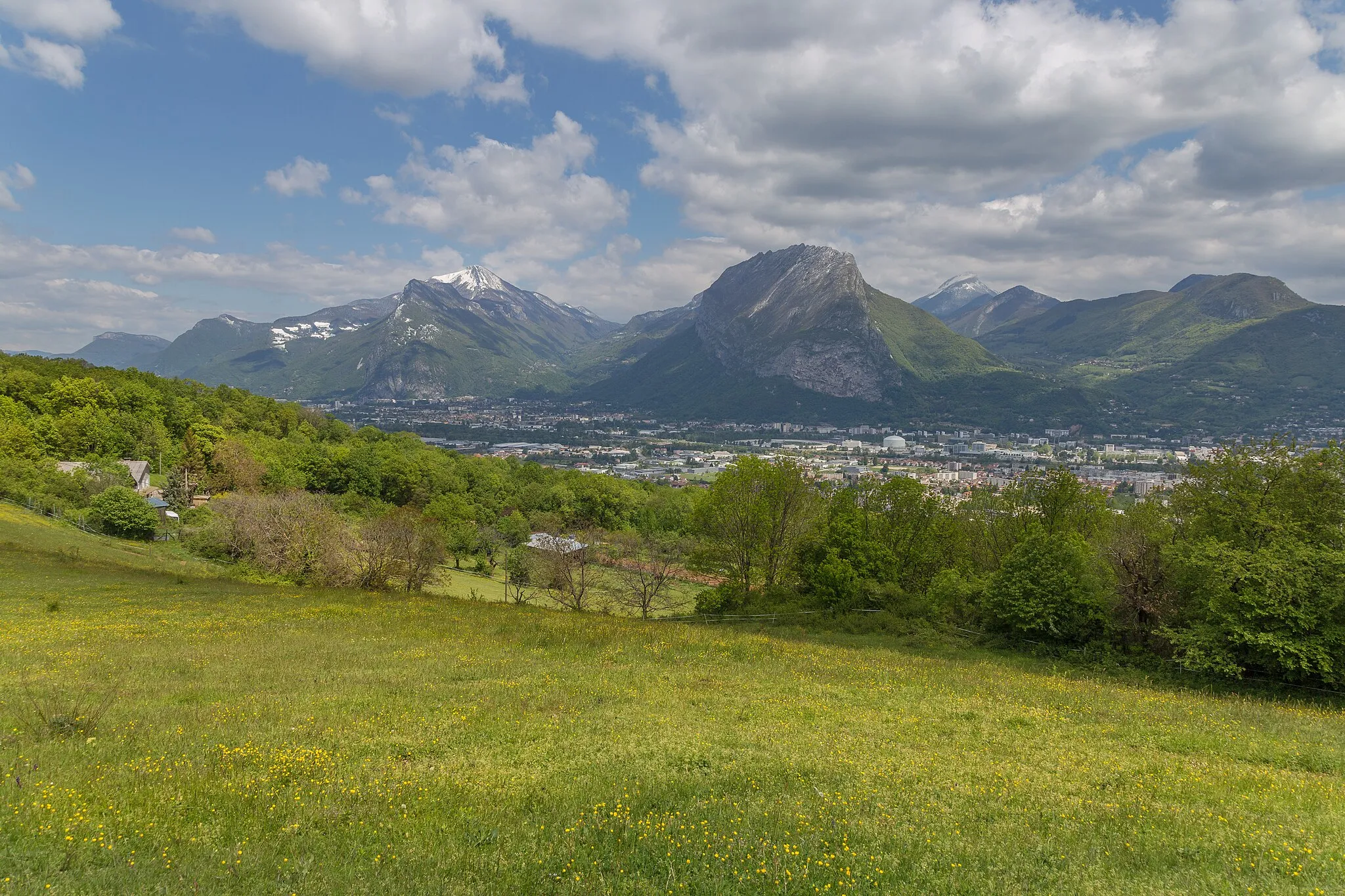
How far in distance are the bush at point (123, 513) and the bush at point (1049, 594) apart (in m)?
75.0

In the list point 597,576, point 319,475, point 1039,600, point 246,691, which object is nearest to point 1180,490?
point 1039,600

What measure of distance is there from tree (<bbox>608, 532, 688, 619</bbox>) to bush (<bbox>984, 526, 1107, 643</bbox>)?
911 inches

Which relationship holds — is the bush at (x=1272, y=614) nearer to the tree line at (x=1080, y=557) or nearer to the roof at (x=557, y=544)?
the tree line at (x=1080, y=557)

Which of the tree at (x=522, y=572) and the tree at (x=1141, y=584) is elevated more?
the tree at (x=1141, y=584)

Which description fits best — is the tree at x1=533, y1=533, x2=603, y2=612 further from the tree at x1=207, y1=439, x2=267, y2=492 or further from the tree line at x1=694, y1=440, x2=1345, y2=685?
the tree at x1=207, y1=439, x2=267, y2=492

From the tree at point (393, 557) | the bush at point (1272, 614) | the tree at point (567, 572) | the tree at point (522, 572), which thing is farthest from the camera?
the tree at point (522, 572)

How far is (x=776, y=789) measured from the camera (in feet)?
35.5

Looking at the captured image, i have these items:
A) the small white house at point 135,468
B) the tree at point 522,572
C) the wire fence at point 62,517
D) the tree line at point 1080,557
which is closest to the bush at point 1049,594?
the tree line at point 1080,557

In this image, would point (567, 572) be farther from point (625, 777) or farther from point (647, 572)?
point (625, 777)

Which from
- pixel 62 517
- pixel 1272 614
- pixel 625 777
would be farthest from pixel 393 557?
pixel 1272 614

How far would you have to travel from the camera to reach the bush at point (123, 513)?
194ft

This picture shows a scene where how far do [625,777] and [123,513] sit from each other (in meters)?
71.9

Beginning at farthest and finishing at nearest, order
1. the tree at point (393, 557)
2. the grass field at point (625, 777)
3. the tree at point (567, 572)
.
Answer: the tree at point (567, 572) < the tree at point (393, 557) < the grass field at point (625, 777)

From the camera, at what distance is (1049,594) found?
93.4ft
